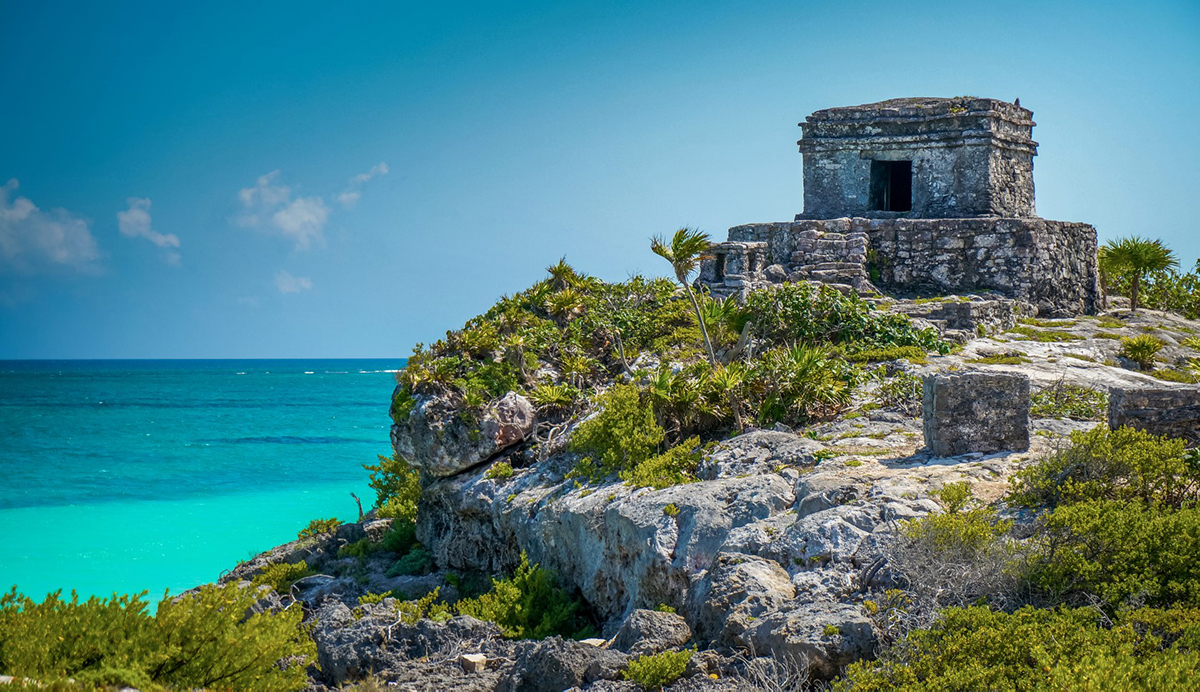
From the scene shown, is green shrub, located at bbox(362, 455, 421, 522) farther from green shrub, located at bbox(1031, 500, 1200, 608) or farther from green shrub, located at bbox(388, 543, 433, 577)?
green shrub, located at bbox(1031, 500, 1200, 608)

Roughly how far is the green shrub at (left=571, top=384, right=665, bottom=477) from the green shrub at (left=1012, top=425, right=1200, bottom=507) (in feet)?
12.2

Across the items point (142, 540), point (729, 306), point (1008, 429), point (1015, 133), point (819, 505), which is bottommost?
point (142, 540)

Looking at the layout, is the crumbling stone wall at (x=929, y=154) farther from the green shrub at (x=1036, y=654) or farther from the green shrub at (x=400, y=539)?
the green shrub at (x=1036, y=654)

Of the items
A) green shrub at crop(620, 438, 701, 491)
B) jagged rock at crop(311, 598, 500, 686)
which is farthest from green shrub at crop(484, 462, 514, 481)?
jagged rock at crop(311, 598, 500, 686)

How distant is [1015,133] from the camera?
1573 cm

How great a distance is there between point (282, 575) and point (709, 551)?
6936mm

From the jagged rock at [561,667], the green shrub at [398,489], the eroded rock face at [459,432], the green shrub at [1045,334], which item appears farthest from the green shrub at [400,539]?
the green shrub at [1045,334]

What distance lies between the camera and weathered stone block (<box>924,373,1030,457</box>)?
8.23 meters

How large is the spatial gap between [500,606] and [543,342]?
521 cm

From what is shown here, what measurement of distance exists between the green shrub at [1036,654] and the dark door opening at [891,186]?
11745 millimetres

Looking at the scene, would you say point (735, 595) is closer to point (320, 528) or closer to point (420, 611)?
point (420, 611)

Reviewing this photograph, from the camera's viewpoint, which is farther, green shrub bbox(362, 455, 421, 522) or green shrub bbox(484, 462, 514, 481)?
green shrub bbox(362, 455, 421, 522)

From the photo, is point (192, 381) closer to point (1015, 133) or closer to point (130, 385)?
point (130, 385)

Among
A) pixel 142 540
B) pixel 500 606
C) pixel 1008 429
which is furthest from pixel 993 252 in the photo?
pixel 142 540
